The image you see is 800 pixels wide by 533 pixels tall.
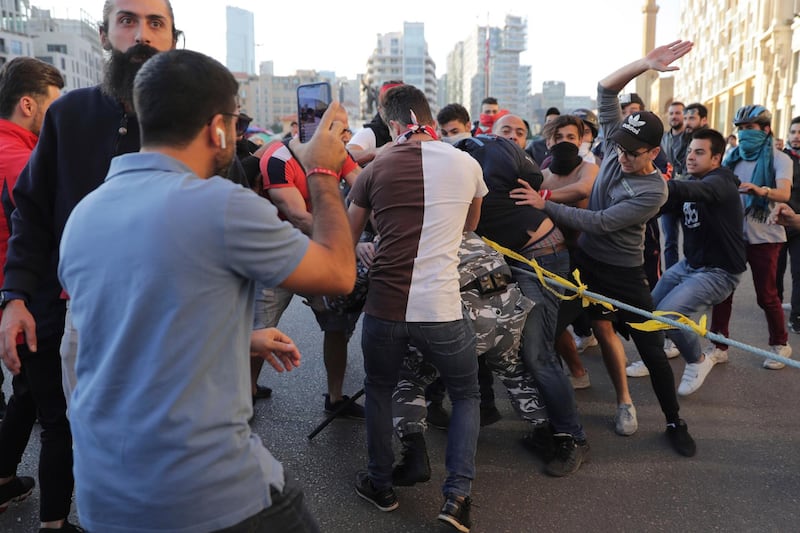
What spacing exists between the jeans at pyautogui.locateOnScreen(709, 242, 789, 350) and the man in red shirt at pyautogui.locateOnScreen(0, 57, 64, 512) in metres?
5.00

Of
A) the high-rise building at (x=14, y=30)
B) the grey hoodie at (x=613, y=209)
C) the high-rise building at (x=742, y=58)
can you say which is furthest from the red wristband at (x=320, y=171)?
the high-rise building at (x=14, y=30)

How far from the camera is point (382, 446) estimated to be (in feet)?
10.3

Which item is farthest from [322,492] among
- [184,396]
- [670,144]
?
[670,144]

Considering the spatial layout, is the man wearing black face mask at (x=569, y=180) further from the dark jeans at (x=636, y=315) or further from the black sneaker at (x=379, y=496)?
the black sneaker at (x=379, y=496)

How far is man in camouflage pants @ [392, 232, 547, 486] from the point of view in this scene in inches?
129

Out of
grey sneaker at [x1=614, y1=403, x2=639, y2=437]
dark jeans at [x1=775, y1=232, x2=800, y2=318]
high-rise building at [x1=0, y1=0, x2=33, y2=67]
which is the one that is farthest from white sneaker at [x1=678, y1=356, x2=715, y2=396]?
high-rise building at [x1=0, y1=0, x2=33, y2=67]

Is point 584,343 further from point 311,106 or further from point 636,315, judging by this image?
point 311,106

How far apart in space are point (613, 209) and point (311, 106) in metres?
2.06

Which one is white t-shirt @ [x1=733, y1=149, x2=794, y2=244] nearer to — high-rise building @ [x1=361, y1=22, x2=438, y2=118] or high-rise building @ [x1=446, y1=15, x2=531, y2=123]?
high-rise building @ [x1=446, y1=15, x2=531, y2=123]

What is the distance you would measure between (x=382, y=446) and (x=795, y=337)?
486 centimetres

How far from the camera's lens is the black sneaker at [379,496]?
3.16 metres

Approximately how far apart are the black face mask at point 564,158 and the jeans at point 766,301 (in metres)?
1.90

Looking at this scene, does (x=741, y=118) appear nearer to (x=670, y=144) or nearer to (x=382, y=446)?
(x=670, y=144)

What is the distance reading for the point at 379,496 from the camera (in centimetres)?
316
